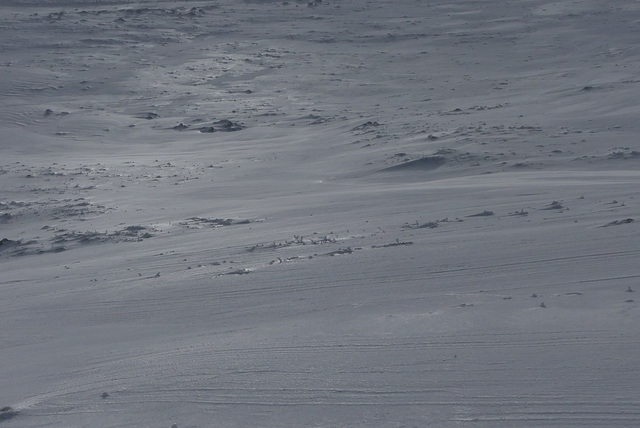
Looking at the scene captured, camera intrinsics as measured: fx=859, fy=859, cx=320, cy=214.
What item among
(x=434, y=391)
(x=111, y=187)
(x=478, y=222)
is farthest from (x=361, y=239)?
(x=111, y=187)

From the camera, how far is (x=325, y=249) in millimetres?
5160

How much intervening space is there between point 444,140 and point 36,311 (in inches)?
234

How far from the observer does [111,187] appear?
900cm

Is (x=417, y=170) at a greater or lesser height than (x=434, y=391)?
lesser

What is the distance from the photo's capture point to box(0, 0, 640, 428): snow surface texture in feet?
9.78

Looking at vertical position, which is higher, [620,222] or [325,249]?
[620,222]

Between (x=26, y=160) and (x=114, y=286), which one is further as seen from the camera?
(x=26, y=160)

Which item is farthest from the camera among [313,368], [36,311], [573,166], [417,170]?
[417,170]

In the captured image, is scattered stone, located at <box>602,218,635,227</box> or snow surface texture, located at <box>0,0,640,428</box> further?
scattered stone, located at <box>602,218,635,227</box>

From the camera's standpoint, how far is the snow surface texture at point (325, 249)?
298 cm

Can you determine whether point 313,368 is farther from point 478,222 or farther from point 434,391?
point 478,222

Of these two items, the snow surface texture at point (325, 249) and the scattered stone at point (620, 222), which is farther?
the scattered stone at point (620, 222)

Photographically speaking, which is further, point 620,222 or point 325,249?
point 325,249

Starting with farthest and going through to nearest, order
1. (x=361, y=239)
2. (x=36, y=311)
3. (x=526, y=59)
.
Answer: (x=526, y=59) → (x=361, y=239) → (x=36, y=311)
